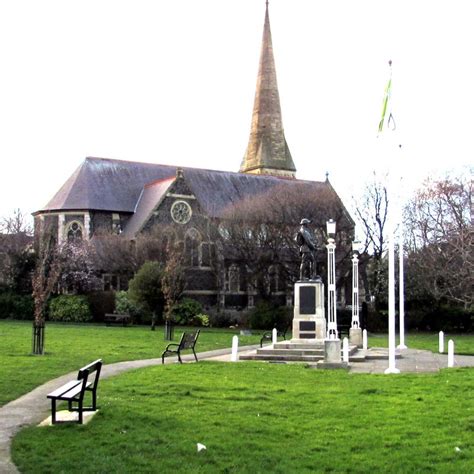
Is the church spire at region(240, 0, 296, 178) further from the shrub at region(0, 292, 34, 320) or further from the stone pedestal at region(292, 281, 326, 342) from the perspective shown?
the stone pedestal at region(292, 281, 326, 342)

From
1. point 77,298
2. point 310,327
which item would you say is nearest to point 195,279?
point 77,298

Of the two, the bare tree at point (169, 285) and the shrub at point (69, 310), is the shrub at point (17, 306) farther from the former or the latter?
the bare tree at point (169, 285)

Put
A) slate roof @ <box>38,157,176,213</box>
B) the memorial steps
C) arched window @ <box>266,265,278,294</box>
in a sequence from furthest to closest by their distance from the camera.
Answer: slate roof @ <box>38,157,176,213</box> → arched window @ <box>266,265,278,294</box> → the memorial steps

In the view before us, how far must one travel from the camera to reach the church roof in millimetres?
59750

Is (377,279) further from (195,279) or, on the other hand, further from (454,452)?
(454,452)

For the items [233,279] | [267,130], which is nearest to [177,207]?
[233,279]

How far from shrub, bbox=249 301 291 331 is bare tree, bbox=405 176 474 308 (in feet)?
31.4

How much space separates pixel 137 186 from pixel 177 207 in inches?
268

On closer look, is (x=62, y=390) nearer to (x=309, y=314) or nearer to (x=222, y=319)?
(x=309, y=314)

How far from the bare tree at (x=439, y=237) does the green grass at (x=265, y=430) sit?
2914cm

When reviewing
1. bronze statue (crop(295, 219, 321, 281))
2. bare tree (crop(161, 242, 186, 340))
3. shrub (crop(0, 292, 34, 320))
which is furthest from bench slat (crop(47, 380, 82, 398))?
shrub (crop(0, 292, 34, 320))

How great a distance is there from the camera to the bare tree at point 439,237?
142ft

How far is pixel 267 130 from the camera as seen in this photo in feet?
264

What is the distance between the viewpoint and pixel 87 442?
28.4ft
